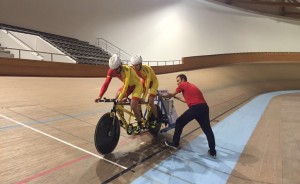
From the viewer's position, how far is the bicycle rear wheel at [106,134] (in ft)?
10.8

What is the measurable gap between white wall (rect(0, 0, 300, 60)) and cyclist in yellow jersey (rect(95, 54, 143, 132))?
12428mm

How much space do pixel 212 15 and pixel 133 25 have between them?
22.8ft

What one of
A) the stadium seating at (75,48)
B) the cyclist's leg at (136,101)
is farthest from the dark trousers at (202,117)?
the stadium seating at (75,48)

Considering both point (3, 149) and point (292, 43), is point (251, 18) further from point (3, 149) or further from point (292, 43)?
point (3, 149)

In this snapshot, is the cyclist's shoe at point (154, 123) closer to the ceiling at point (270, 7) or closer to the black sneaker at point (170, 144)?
the black sneaker at point (170, 144)

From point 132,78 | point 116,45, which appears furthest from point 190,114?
point 116,45

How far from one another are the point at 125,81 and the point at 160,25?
672 inches

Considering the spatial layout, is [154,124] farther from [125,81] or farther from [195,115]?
[125,81]

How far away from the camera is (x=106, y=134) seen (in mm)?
3389

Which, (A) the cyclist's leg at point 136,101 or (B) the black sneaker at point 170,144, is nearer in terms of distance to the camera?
(A) the cyclist's leg at point 136,101

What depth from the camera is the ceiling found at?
→ 78.3 ft

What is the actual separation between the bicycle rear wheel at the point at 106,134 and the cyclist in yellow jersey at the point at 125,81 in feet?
0.94

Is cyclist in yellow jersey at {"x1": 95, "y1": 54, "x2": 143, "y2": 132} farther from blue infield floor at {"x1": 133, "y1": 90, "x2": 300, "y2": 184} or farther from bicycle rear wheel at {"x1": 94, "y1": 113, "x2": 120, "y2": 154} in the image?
blue infield floor at {"x1": 133, "y1": 90, "x2": 300, "y2": 184}

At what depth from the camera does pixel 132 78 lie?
387 centimetres
